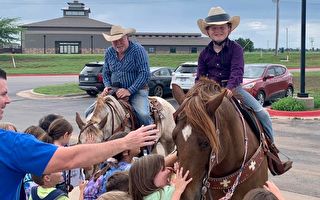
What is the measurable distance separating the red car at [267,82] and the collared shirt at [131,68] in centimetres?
1160

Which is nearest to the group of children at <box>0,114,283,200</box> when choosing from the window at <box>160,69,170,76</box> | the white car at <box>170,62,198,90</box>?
the white car at <box>170,62,198,90</box>

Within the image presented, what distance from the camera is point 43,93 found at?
2617 centimetres

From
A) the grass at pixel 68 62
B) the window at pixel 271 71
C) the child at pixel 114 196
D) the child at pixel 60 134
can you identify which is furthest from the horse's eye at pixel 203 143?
the grass at pixel 68 62

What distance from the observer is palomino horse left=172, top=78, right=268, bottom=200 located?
3.63m

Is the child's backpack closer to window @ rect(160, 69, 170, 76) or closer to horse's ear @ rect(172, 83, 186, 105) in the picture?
horse's ear @ rect(172, 83, 186, 105)

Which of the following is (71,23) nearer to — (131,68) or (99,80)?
(99,80)

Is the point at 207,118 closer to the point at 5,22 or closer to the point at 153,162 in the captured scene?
the point at 153,162

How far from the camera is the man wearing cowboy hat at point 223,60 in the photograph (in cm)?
510

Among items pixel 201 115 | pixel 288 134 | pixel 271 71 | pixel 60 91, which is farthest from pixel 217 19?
pixel 60 91

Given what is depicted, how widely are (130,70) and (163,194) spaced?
415 centimetres

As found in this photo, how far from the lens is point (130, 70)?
25.3 ft

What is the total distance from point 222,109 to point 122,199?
1.17 metres

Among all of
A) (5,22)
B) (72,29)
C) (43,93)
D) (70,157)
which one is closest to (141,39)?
(72,29)

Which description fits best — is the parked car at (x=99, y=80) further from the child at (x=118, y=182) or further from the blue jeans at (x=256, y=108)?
the child at (x=118, y=182)
